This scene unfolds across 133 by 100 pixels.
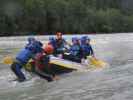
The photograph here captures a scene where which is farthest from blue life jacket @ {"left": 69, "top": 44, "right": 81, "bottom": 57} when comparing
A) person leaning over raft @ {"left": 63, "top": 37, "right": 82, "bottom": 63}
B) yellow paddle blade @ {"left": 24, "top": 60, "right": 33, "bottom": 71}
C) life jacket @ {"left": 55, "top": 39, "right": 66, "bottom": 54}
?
yellow paddle blade @ {"left": 24, "top": 60, "right": 33, "bottom": 71}

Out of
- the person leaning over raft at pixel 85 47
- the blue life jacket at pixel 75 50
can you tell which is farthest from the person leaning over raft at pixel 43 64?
the person leaning over raft at pixel 85 47

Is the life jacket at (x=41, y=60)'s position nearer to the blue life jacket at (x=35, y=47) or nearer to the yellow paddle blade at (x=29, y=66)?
the blue life jacket at (x=35, y=47)

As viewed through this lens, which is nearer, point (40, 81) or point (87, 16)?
point (40, 81)

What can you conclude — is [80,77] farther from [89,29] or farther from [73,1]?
[73,1]

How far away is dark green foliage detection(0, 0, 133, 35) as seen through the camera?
64562mm

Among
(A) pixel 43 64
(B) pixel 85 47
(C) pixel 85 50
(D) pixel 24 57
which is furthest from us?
(B) pixel 85 47

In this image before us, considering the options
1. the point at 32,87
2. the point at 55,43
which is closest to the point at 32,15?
the point at 55,43

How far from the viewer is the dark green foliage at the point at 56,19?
64.6m

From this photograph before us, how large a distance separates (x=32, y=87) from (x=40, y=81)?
115 cm

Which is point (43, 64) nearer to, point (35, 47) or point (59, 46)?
point (35, 47)

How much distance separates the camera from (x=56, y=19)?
7306 centimetres

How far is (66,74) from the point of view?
17.7 m

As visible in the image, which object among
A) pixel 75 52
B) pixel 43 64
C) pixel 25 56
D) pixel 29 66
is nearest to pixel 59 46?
pixel 75 52

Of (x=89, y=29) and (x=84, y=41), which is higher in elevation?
(x=84, y=41)
